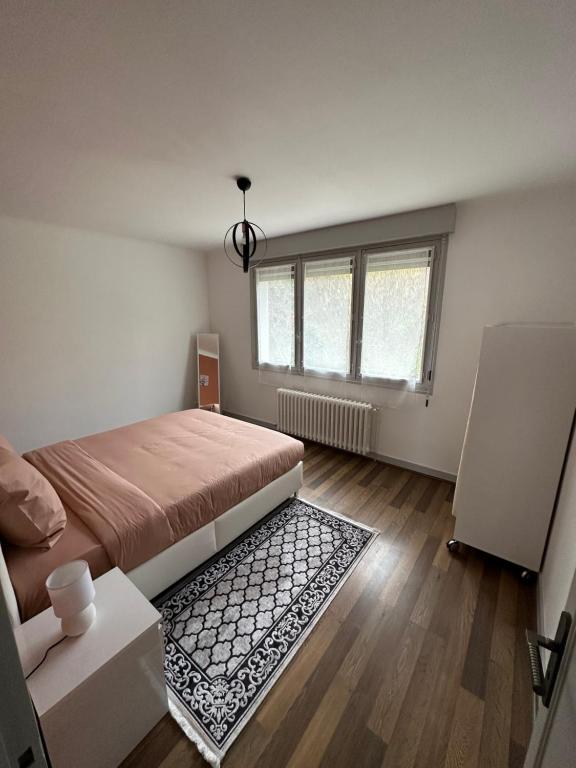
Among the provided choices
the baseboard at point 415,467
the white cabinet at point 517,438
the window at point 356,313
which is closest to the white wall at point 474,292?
the baseboard at point 415,467

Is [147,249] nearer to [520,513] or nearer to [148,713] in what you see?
[148,713]

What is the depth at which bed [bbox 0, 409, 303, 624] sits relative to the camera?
4.58ft

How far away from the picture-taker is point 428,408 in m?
3.00

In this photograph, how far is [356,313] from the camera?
10.7ft

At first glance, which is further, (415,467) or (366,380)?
(366,380)

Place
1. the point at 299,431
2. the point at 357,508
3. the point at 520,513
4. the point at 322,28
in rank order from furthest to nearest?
the point at 299,431, the point at 357,508, the point at 520,513, the point at 322,28

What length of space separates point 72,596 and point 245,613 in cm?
95

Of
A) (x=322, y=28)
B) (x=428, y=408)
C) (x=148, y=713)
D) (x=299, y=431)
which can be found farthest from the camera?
(x=299, y=431)

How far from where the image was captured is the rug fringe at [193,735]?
1107 millimetres

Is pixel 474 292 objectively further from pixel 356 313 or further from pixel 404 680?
pixel 404 680

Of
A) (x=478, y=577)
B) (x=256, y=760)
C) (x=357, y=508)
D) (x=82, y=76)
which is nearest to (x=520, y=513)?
(x=478, y=577)

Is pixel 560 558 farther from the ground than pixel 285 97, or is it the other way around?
pixel 285 97

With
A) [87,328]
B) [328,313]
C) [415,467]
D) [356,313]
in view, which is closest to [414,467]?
[415,467]

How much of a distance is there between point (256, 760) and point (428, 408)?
2.65 metres
